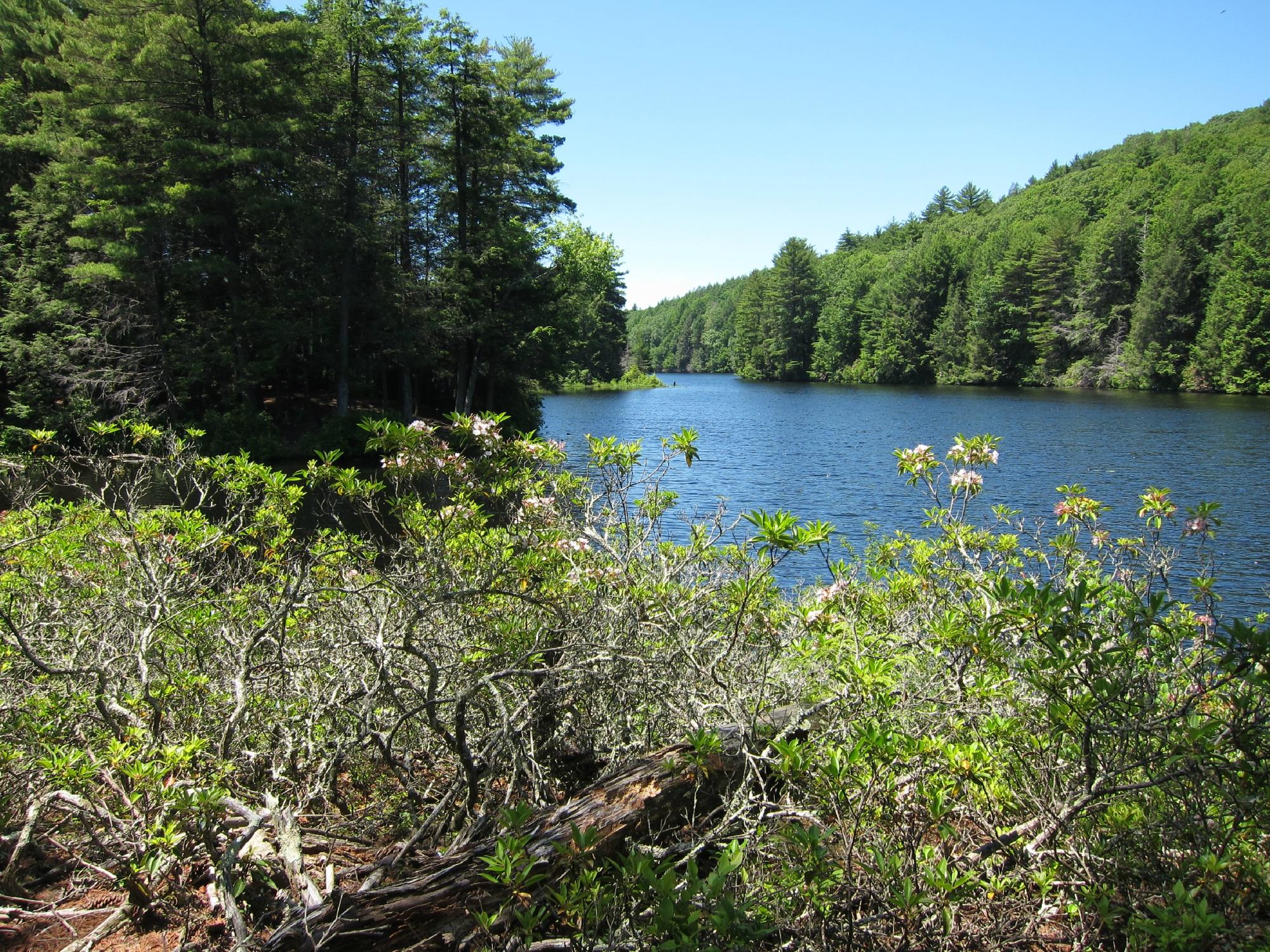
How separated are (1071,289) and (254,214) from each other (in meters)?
57.5

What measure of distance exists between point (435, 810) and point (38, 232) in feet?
79.1

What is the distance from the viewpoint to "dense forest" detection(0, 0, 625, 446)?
17.5 meters

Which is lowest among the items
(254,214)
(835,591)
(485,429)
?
(835,591)

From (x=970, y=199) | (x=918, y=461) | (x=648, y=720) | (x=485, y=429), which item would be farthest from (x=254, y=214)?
(x=970, y=199)

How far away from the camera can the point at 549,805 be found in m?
2.74

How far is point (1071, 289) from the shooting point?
2233 inches

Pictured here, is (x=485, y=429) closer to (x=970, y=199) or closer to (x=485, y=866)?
(x=485, y=866)

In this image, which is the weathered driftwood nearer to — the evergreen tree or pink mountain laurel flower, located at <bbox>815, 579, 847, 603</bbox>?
pink mountain laurel flower, located at <bbox>815, 579, 847, 603</bbox>

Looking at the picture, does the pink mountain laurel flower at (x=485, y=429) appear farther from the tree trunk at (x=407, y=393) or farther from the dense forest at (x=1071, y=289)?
the dense forest at (x=1071, y=289)

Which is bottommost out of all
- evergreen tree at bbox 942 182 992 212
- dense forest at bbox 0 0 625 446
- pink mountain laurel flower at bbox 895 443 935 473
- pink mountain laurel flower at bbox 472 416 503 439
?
pink mountain laurel flower at bbox 895 443 935 473

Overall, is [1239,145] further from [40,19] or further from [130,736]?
[130,736]

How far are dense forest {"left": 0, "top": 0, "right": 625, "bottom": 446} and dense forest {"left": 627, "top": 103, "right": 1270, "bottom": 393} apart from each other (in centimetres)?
4207

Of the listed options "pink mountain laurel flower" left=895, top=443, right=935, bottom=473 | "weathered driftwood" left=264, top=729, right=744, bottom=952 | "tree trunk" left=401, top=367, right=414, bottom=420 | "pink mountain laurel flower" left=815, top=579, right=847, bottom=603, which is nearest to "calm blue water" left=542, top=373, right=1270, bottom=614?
"pink mountain laurel flower" left=895, top=443, right=935, bottom=473

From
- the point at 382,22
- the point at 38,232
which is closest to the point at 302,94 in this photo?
the point at 382,22
